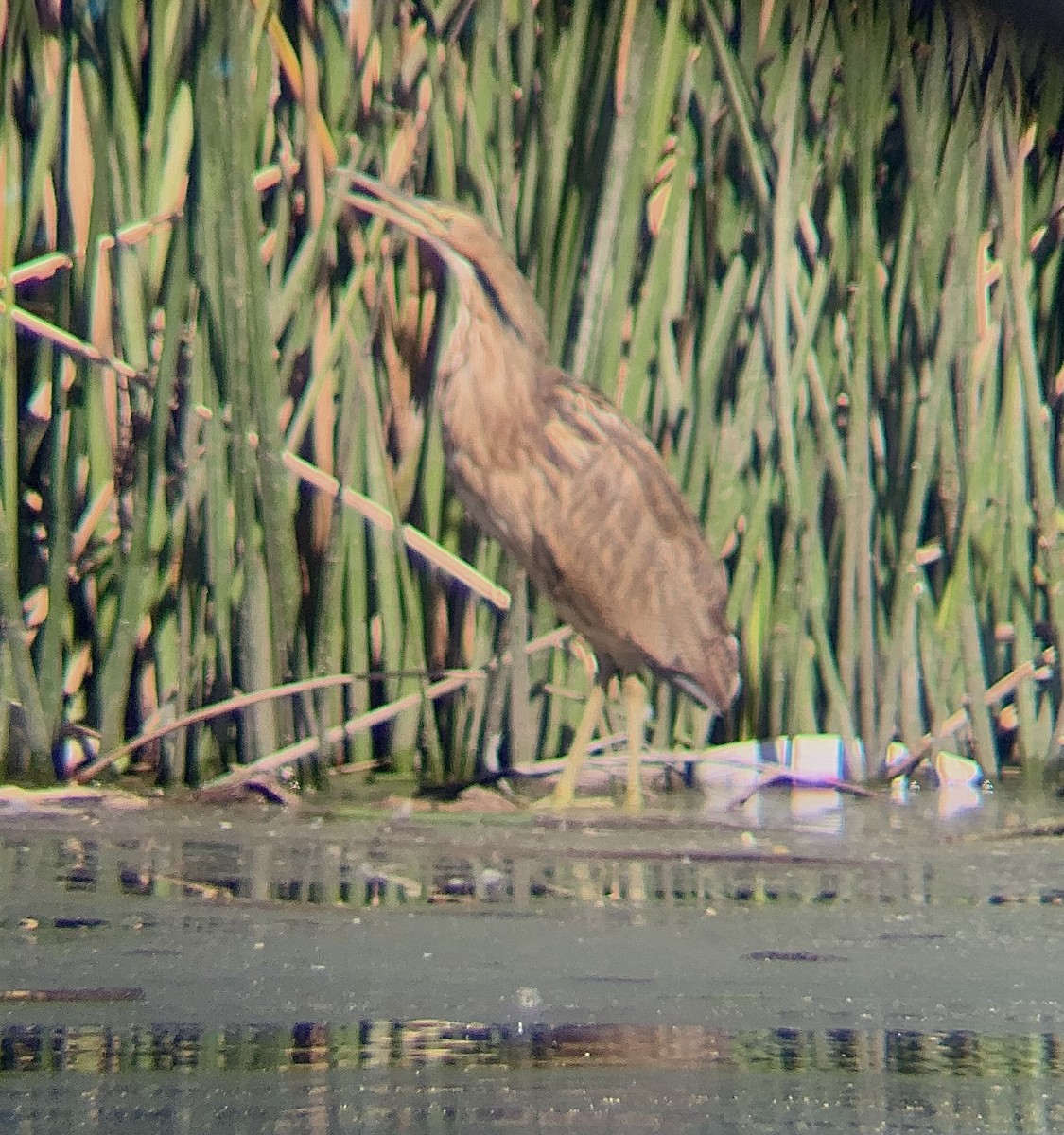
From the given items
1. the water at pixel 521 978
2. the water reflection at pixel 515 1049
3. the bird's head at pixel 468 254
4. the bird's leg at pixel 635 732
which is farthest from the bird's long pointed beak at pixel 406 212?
the water reflection at pixel 515 1049

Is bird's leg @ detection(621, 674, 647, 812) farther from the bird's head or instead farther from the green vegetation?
the bird's head

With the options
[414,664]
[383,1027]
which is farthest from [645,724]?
[383,1027]

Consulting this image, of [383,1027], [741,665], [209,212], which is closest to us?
[383,1027]

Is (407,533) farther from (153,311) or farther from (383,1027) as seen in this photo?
(383,1027)

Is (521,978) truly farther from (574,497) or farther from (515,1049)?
(574,497)

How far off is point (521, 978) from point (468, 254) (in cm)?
204

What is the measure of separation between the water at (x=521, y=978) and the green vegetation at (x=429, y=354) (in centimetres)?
58

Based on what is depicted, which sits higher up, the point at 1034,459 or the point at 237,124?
the point at 237,124

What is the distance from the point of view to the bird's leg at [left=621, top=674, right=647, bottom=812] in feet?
13.5

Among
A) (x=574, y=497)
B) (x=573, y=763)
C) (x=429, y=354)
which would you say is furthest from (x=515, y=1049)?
(x=429, y=354)

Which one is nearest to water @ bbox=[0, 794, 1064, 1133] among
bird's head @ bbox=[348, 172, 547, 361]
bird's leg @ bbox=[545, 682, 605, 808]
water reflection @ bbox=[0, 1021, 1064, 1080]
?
water reflection @ bbox=[0, 1021, 1064, 1080]

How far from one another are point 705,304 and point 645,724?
2.86 feet

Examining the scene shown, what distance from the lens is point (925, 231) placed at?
462 centimetres

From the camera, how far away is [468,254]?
165 inches
